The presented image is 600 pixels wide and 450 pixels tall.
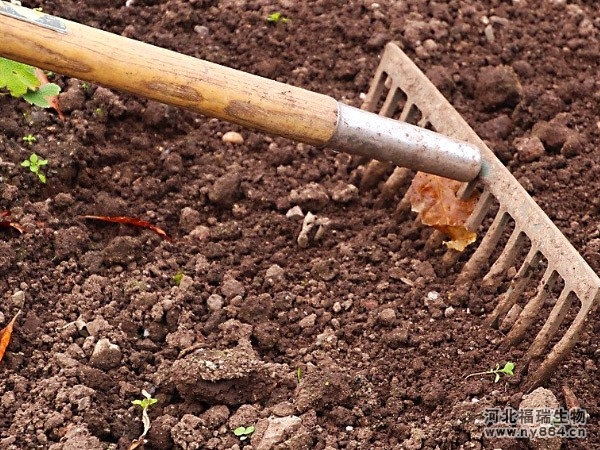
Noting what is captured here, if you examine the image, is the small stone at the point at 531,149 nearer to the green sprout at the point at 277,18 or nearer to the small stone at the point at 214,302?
the green sprout at the point at 277,18

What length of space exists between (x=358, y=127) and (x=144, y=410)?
111cm

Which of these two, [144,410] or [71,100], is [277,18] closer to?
[71,100]

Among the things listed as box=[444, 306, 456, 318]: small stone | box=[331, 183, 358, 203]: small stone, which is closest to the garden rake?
box=[444, 306, 456, 318]: small stone

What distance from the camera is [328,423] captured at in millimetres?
2877

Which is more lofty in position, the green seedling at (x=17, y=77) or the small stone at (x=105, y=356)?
the green seedling at (x=17, y=77)

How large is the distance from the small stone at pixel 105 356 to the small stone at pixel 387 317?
857mm

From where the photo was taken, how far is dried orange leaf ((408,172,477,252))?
3.37 metres

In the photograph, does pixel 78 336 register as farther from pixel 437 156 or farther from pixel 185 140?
pixel 437 156

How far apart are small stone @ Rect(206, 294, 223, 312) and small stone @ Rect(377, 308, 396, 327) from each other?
0.53 m

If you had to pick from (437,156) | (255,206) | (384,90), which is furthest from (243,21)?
(437,156)

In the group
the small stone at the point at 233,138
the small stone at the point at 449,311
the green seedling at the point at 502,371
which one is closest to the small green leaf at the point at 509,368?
the green seedling at the point at 502,371

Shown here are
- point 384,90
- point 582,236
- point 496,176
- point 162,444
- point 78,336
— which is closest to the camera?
point 162,444

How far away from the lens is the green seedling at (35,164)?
339 cm

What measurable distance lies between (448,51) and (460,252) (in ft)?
3.70
